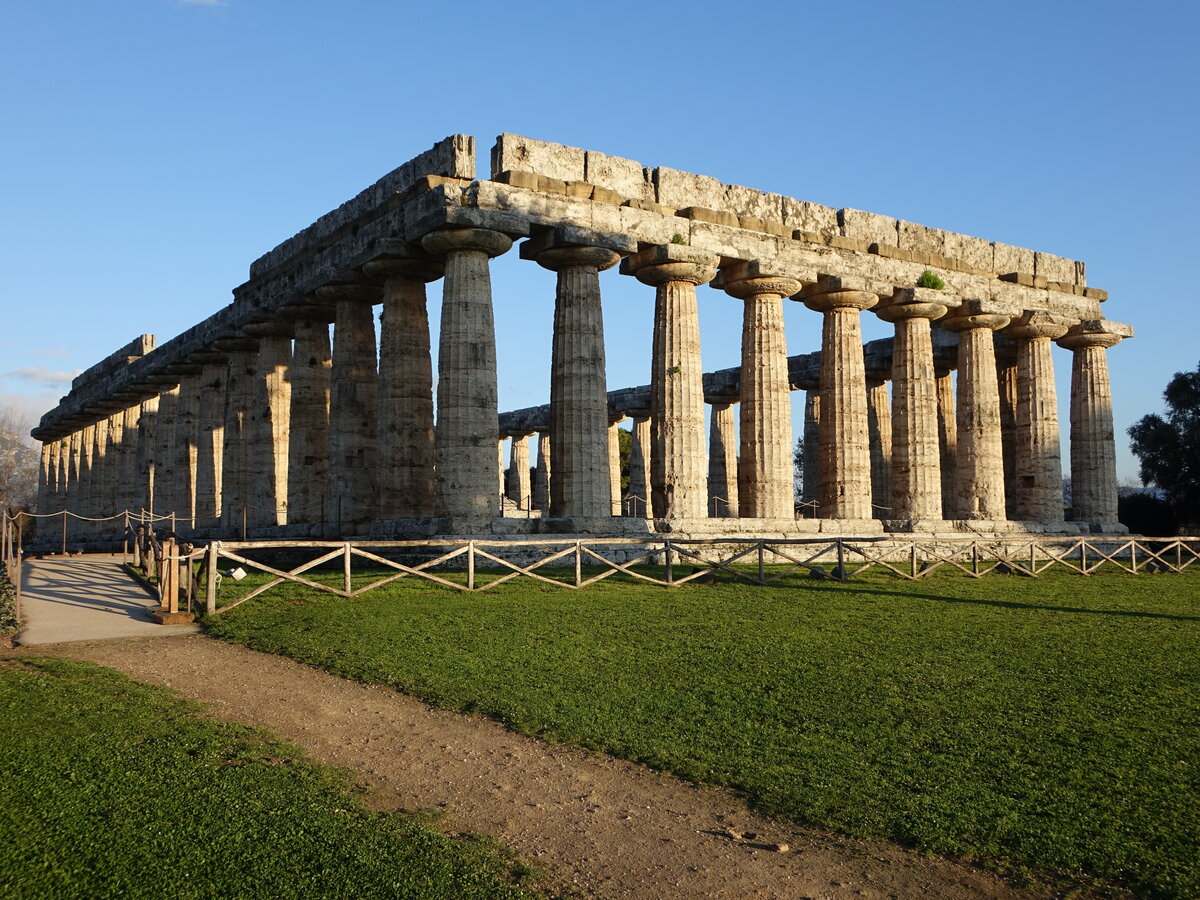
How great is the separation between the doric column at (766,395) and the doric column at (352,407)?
33.2ft

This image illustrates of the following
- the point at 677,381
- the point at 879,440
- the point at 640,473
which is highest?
the point at 677,381

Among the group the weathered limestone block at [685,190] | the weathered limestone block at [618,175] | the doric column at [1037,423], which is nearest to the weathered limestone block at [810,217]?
the weathered limestone block at [685,190]

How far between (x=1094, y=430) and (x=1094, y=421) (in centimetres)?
32

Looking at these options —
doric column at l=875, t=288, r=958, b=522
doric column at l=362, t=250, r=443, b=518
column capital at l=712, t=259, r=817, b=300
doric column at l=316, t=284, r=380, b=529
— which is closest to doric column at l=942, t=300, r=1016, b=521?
doric column at l=875, t=288, r=958, b=522

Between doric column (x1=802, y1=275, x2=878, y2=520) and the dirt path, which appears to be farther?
doric column (x1=802, y1=275, x2=878, y2=520)

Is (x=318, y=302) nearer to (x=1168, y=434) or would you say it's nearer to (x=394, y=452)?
(x=394, y=452)

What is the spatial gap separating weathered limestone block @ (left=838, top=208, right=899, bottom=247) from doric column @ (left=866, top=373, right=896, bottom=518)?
9005 millimetres

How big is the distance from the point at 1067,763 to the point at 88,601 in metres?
15.9

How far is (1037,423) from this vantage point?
33.5 metres

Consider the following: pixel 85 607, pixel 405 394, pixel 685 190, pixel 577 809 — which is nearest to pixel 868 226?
pixel 685 190

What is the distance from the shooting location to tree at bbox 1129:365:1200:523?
152 ft

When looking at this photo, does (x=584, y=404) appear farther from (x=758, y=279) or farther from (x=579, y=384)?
(x=758, y=279)

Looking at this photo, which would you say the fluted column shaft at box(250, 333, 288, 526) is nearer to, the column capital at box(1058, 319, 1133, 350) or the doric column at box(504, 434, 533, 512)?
the doric column at box(504, 434, 533, 512)

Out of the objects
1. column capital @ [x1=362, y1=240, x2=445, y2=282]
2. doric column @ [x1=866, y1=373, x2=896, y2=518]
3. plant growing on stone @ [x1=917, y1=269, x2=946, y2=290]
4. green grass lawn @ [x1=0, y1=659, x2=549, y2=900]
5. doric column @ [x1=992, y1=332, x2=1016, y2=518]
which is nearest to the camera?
green grass lawn @ [x1=0, y1=659, x2=549, y2=900]
